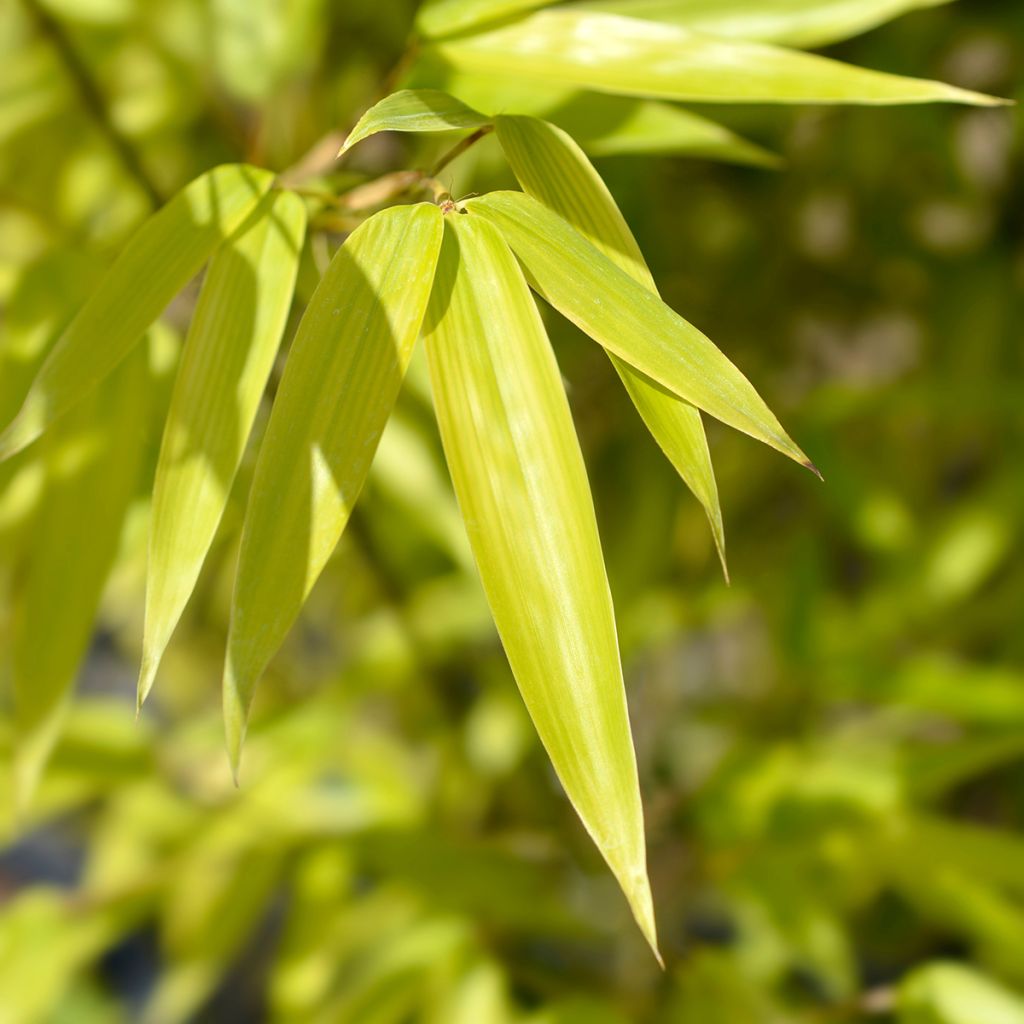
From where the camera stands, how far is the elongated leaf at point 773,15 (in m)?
0.42

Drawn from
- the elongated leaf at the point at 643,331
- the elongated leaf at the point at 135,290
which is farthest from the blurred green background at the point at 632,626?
the elongated leaf at the point at 643,331

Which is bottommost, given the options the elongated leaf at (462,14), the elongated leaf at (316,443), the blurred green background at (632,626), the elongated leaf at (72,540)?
the blurred green background at (632,626)

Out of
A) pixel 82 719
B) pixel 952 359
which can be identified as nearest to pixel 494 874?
pixel 82 719

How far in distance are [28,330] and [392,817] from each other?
0.43 m

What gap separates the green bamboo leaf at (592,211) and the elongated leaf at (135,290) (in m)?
0.09

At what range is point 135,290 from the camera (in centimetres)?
32

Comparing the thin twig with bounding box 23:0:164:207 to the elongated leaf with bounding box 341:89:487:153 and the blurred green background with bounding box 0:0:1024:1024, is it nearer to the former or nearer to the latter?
the blurred green background with bounding box 0:0:1024:1024

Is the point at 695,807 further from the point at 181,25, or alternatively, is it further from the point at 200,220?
the point at 181,25

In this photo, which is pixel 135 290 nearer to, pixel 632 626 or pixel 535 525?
pixel 535 525

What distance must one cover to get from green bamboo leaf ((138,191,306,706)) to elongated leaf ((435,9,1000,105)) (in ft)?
0.34

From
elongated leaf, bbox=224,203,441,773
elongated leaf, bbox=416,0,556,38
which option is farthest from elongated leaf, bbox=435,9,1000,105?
elongated leaf, bbox=224,203,441,773

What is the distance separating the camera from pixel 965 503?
77 cm

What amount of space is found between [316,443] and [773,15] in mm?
273

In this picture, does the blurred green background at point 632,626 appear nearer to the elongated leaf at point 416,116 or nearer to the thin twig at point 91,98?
the thin twig at point 91,98
